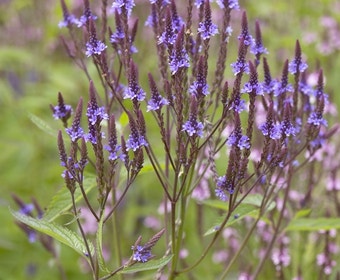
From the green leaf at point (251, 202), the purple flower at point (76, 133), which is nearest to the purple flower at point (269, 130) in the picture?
the green leaf at point (251, 202)

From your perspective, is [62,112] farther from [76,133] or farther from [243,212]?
[243,212]

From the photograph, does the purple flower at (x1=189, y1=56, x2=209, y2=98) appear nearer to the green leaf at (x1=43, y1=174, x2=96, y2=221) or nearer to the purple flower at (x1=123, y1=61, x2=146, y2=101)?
the purple flower at (x1=123, y1=61, x2=146, y2=101)

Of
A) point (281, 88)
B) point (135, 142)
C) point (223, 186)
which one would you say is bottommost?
point (223, 186)

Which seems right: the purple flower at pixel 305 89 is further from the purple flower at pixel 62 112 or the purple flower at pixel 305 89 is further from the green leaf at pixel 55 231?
the green leaf at pixel 55 231

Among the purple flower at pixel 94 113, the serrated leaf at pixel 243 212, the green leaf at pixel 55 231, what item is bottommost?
the green leaf at pixel 55 231

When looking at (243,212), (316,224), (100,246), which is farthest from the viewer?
(316,224)

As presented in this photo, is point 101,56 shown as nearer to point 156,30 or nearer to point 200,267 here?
point 156,30

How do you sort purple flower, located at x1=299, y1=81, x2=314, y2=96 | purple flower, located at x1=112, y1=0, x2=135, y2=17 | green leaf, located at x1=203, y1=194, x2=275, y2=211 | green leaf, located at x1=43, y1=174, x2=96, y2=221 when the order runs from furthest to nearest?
purple flower, located at x1=299, y1=81, x2=314, y2=96, green leaf, located at x1=203, y1=194, x2=275, y2=211, green leaf, located at x1=43, y1=174, x2=96, y2=221, purple flower, located at x1=112, y1=0, x2=135, y2=17

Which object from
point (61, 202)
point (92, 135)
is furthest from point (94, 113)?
point (61, 202)

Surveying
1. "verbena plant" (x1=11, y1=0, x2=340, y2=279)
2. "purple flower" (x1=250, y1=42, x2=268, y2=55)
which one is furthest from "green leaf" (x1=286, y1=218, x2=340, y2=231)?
"purple flower" (x1=250, y1=42, x2=268, y2=55)
